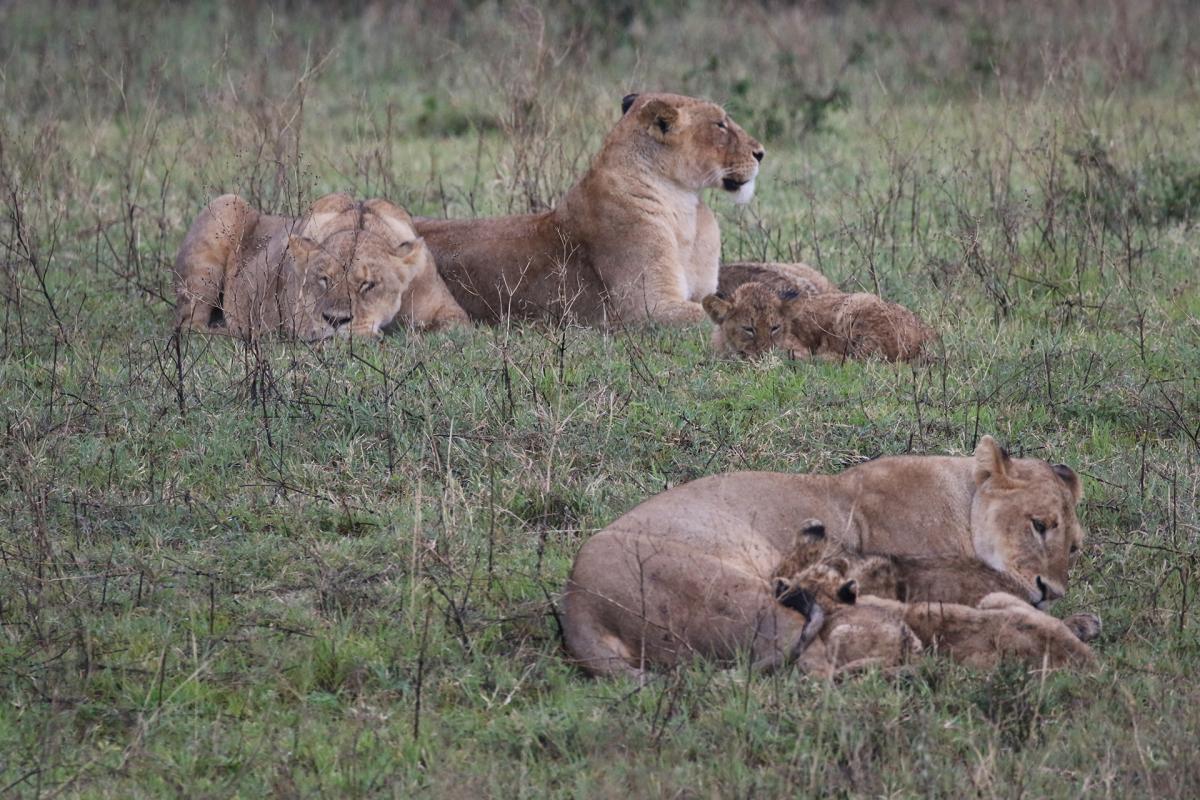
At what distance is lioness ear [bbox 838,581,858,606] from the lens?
14.7 feet

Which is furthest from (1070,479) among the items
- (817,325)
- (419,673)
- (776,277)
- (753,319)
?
(776,277)

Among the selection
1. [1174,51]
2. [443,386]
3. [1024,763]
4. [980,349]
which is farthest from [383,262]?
[1174,51]

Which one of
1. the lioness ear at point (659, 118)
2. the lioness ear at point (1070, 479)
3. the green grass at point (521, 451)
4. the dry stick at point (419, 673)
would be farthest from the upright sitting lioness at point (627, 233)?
the dry stick at point (419, 673)

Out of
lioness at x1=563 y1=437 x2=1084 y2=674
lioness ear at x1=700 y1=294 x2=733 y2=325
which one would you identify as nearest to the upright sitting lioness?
lioness ear at x1=700 y1=294 x2=733 y2=325

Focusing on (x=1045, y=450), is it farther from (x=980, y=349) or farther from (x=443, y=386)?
(x=443, y=386)

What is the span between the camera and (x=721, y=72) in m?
13.2

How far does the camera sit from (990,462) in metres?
5.10

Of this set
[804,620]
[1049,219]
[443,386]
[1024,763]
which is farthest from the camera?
[1049,219]

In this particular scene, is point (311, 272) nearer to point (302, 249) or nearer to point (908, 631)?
point (302, 249)

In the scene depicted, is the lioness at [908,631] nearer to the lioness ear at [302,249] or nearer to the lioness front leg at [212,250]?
the lioness ear at [302,249]

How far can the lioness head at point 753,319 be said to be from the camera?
7246mm

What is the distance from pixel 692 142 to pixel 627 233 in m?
0.59

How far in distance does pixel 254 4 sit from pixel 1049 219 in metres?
9.56

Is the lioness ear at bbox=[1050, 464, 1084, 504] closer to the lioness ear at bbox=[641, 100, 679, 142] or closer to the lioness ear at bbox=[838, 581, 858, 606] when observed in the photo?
the lioness ear at bbox=[838, 581, 858, 606]
